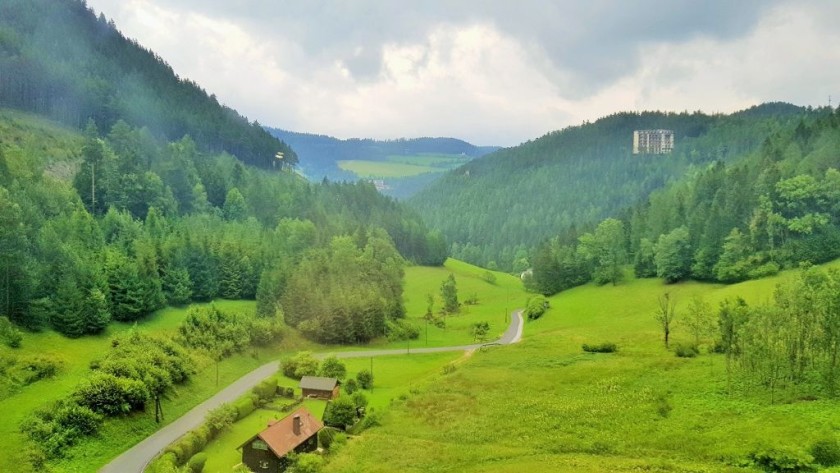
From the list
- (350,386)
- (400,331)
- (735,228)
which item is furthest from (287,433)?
(735,228)

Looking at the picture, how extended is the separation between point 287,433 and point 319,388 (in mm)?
17097

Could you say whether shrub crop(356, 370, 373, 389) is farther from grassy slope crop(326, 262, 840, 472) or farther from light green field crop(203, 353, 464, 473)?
grassy slope crop(326, 262, 840, 472)

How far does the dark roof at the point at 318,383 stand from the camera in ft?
230

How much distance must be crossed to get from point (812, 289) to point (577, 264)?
7452 cm

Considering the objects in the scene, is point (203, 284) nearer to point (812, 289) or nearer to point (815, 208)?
point (812, 289)

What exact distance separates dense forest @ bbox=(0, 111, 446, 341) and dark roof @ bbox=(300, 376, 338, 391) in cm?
2458

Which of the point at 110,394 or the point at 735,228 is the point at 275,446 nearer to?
the point at 110,394

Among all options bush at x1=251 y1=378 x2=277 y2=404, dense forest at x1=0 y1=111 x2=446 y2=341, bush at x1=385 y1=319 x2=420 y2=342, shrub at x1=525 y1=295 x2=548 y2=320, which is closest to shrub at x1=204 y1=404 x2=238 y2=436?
bush at x1=251 y1=378 x2=277 y2=404

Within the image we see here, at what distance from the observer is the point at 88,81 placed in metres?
150

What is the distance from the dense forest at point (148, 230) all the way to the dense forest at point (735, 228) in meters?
42.1

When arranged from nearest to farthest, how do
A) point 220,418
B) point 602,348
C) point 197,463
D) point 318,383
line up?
1. point 197,463
2. point 220,418
3. point 318,383
4. point 602,348

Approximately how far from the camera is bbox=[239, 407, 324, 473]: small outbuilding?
50375 mm

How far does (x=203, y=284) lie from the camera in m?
96.3

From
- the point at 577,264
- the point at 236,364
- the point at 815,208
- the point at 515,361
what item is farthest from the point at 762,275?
the point at 236,364
